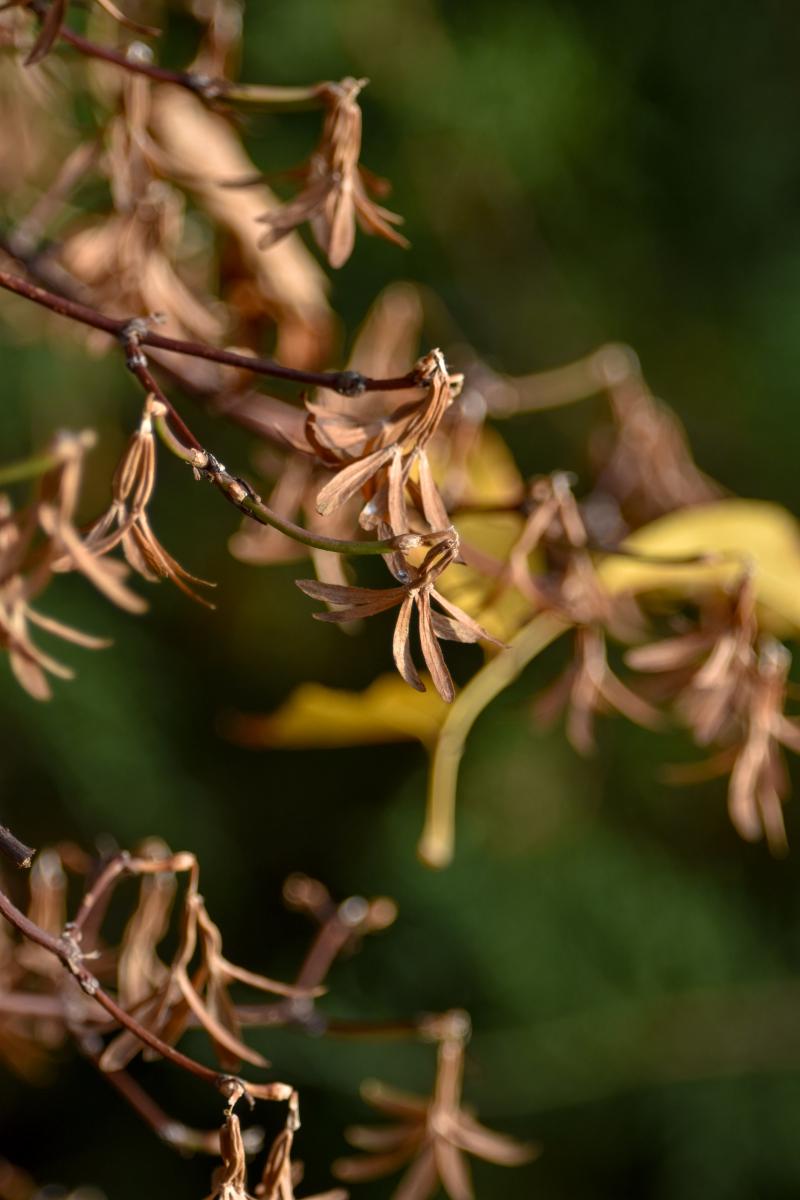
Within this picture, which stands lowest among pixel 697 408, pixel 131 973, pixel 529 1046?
pixel 131 973

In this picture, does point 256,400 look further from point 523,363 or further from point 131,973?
point 523,363

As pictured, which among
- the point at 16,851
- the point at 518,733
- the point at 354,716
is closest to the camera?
the point at 16,851

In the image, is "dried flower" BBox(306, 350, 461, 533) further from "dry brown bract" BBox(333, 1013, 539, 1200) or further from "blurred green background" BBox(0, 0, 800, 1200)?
"blurred green background" BBox(0, 0, 800, 1200)

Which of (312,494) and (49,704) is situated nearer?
(312,494)

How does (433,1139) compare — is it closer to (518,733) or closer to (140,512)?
(140,512)

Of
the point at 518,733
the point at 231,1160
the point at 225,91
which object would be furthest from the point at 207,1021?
the point at 518,733

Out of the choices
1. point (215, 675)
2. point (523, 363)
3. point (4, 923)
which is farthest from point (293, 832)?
point (4, 923)
